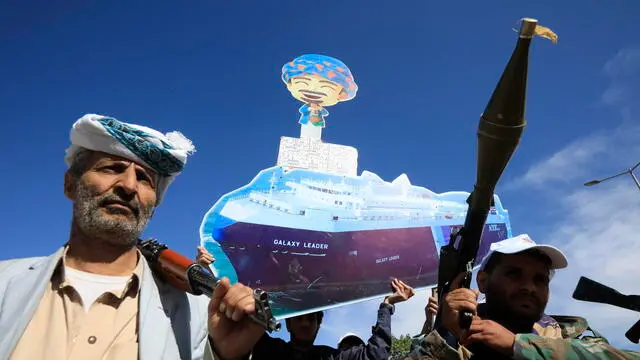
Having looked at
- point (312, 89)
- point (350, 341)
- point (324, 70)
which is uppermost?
point (324, 70)

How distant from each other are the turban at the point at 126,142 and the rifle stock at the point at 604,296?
2.48 metres

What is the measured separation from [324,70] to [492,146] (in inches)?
319

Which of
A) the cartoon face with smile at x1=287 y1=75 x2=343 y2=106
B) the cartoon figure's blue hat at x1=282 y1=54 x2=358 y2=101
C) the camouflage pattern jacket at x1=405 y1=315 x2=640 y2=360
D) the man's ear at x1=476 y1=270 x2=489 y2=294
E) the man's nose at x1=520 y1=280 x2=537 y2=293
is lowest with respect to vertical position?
the camouflage pattern jacket at x1=405 y1=315 x2=640 y2=360

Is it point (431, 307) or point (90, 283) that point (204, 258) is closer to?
point (431, 307)

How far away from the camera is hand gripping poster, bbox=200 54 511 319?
7180mm

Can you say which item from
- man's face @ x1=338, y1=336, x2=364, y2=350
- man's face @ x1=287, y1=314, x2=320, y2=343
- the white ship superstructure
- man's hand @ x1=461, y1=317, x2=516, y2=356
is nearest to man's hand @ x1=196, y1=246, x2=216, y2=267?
man's face @ x1=287, y1=314, x2=320, y2=343

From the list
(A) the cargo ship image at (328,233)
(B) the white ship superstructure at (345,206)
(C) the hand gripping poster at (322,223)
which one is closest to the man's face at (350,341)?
(C) the hand gripping poster at (322,223)

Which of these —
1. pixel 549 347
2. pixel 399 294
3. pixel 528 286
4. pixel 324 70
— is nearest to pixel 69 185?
pixel 549 347

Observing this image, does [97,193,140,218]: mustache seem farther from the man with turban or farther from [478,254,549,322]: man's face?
[478,254,549,322]: man's face

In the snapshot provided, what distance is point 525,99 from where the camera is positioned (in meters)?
2.14

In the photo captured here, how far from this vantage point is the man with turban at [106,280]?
5.64 ft

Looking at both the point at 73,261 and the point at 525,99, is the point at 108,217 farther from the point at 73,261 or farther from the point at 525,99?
the point at 525,99

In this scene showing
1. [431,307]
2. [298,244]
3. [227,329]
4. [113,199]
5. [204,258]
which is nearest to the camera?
[227,329]

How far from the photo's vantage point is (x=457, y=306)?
230 centimetres
